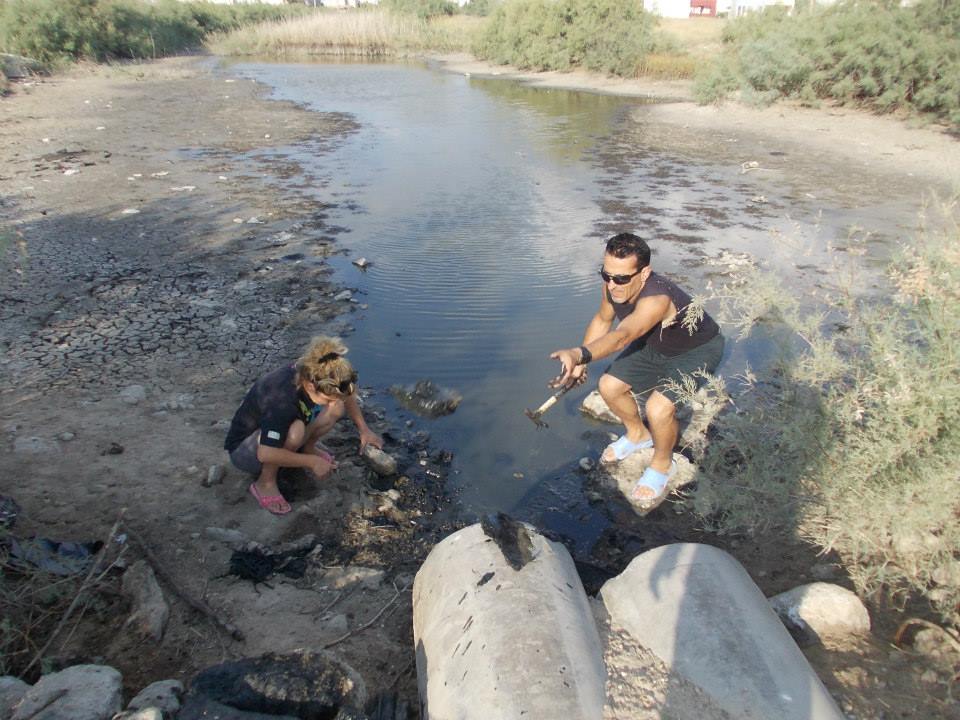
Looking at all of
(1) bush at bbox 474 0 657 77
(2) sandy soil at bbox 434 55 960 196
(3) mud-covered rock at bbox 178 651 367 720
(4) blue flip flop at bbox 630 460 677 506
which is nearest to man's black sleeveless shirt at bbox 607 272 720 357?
(4) blue flip flop at bbox 630 460 677 506

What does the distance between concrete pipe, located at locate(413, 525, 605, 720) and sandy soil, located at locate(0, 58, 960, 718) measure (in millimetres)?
283

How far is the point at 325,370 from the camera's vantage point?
323 centimetres

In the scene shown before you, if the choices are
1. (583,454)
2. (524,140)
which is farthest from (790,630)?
(524,140)

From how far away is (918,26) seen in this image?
13.9m

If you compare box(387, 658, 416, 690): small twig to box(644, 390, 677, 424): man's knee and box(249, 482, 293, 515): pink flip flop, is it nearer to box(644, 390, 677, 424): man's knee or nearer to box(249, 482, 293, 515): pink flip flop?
box(249, 482, 293, 515): pink flip flop

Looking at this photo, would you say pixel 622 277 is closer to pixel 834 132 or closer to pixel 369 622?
pixel 369 622

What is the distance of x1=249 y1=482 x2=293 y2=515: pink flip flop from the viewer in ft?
11.3

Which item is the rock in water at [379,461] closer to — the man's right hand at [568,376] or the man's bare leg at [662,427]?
the man's right hand at [568,376]

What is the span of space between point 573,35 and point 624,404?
23.9 metres

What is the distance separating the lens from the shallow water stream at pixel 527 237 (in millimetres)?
4359

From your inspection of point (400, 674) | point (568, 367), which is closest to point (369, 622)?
point (400, 674)

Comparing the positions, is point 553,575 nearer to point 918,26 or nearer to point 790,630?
point 790,630

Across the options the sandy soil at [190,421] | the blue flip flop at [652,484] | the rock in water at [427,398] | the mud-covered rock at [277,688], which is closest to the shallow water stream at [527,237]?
the rock in water at [427,398]

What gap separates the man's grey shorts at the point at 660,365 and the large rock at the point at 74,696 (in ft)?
9.56
